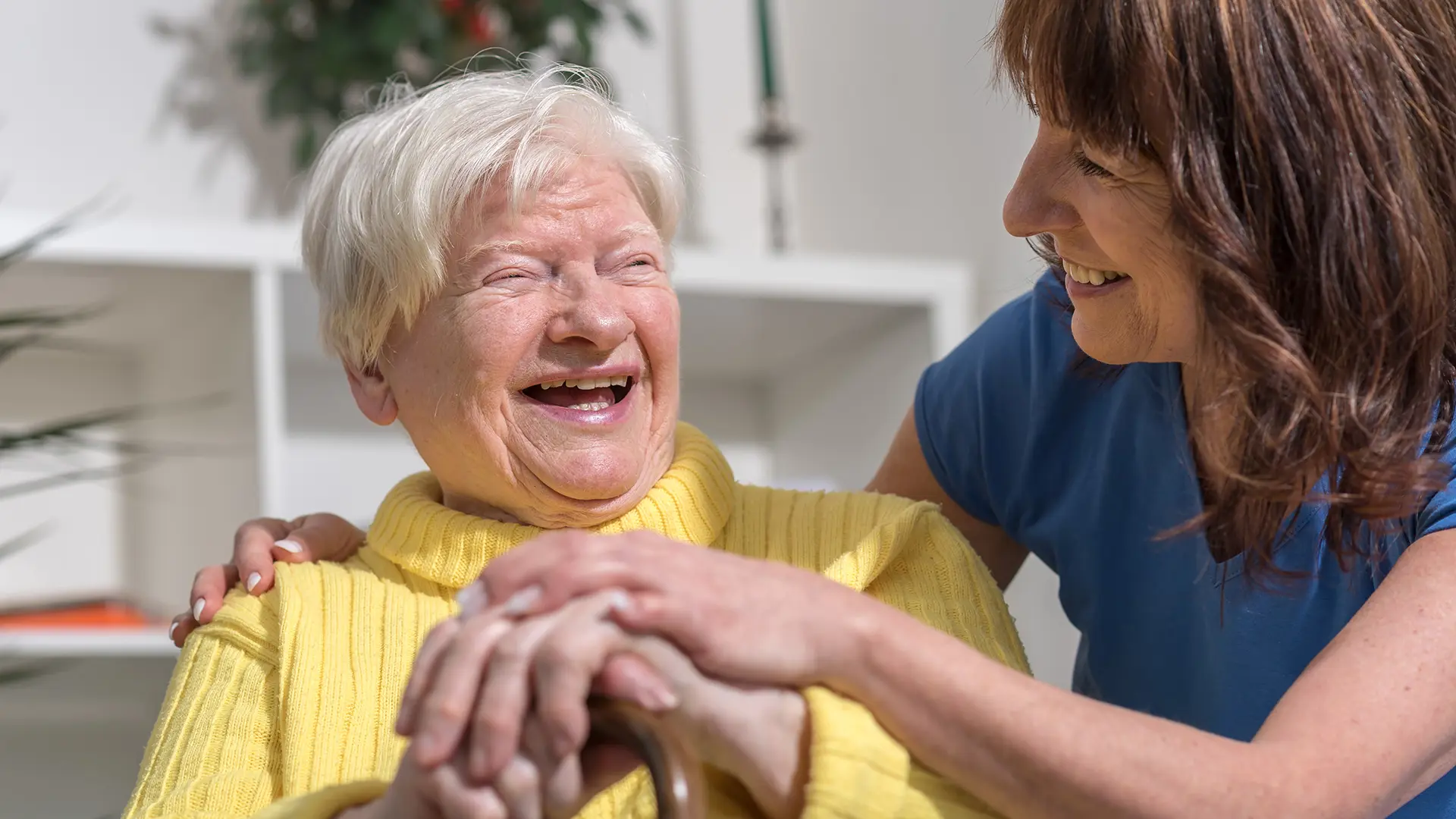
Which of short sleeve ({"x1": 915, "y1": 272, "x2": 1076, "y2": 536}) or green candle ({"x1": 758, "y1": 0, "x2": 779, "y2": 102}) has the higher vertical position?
green candle ({"x1": 758, "y1": 0, "x2": 779, "y2": 102})

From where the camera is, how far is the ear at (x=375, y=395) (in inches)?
54.6

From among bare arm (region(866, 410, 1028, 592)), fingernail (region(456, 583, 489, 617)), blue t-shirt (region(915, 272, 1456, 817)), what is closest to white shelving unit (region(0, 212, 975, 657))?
bare arm (region(866, 410, 1028, 592))

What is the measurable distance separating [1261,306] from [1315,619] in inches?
11.8

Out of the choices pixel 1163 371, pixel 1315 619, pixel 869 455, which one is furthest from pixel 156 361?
pixel 1315 619

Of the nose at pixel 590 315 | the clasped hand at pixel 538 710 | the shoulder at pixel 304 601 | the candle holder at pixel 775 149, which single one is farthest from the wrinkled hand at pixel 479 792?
the candle holder at pixel 775 149

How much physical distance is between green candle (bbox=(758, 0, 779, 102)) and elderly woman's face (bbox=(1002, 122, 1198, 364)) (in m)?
1.67

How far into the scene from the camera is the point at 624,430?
1308 mm

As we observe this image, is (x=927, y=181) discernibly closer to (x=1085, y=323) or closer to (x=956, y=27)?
(x=956, y=27)

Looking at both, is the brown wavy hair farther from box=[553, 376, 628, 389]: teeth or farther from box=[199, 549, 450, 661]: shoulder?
box=[199, 549, 450, 661]: shoulder

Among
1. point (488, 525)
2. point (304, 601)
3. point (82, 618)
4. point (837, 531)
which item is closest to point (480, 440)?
point (488, 525)

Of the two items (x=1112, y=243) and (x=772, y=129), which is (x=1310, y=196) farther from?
(x=772, y=129)

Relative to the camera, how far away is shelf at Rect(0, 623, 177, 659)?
2055 millimetres

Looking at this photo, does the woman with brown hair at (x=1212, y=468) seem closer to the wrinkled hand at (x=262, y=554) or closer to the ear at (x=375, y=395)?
the wrinkled hand at (x=262, y=554)

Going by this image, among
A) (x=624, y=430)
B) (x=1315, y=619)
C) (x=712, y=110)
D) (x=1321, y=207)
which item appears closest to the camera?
(x=1321, y=207)
